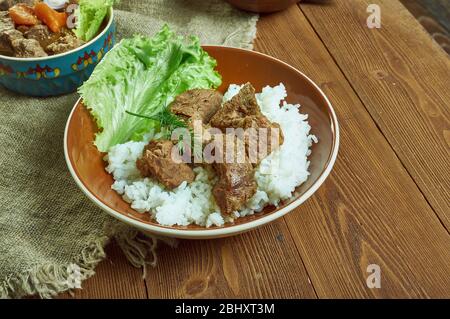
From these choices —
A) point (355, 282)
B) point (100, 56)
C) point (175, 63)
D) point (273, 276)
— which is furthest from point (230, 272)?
point (100, 56)

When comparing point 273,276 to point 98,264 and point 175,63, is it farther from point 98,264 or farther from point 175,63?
point 175,63

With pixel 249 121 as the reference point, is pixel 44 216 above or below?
below

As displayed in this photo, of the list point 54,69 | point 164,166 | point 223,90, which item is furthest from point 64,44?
point 164,166

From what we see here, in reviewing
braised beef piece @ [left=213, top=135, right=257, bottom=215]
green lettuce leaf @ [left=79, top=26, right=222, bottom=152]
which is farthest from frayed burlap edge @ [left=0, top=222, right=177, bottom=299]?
green lettuce leaf @ [left=79, top=26, right=222, bottom=152]

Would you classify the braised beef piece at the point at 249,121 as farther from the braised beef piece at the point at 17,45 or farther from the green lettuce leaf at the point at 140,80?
the braised beef piece at the point at 17,45

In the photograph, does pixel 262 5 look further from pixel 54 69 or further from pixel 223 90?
pixel 54 69

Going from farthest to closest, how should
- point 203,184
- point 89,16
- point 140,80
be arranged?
1. point 89,16
2. point 140,80
3. point 203,184
